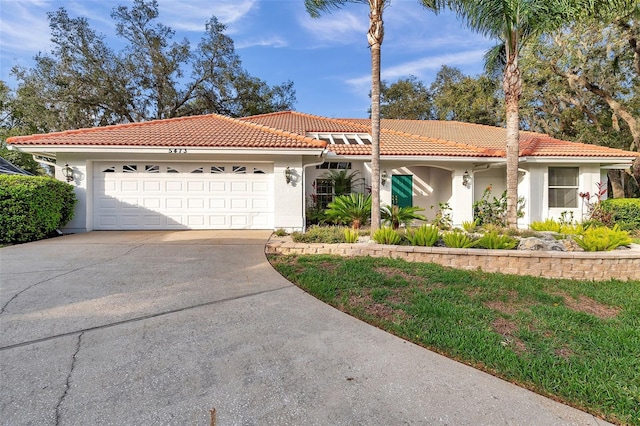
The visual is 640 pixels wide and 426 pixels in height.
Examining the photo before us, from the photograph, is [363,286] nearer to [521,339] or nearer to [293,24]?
[521,339]

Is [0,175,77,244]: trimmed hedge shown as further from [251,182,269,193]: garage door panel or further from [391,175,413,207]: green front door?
[391,175,413,207]: green front door

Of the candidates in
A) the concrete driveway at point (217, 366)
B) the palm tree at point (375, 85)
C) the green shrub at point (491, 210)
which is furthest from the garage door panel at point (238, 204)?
the green shrub at point (491, 210)

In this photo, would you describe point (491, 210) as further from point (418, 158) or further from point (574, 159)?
point (574, 159)

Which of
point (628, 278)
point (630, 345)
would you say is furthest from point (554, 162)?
point (630, 345)

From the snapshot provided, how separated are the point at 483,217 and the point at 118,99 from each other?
2297 centimetres

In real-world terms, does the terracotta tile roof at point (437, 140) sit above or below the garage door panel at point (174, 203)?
above

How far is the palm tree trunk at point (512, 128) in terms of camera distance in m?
9.13

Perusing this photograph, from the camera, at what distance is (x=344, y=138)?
12.9 metres

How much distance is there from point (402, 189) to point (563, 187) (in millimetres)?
6318

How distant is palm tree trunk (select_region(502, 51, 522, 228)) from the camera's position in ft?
30.0

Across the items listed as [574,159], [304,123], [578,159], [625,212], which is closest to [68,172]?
[304,123]

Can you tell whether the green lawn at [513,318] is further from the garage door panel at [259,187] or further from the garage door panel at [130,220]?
the garage door panel at [130,220]

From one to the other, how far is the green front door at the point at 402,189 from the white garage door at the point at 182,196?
5.58 m

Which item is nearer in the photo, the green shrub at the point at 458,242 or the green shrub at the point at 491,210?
the green shrub at the point at 458,242
